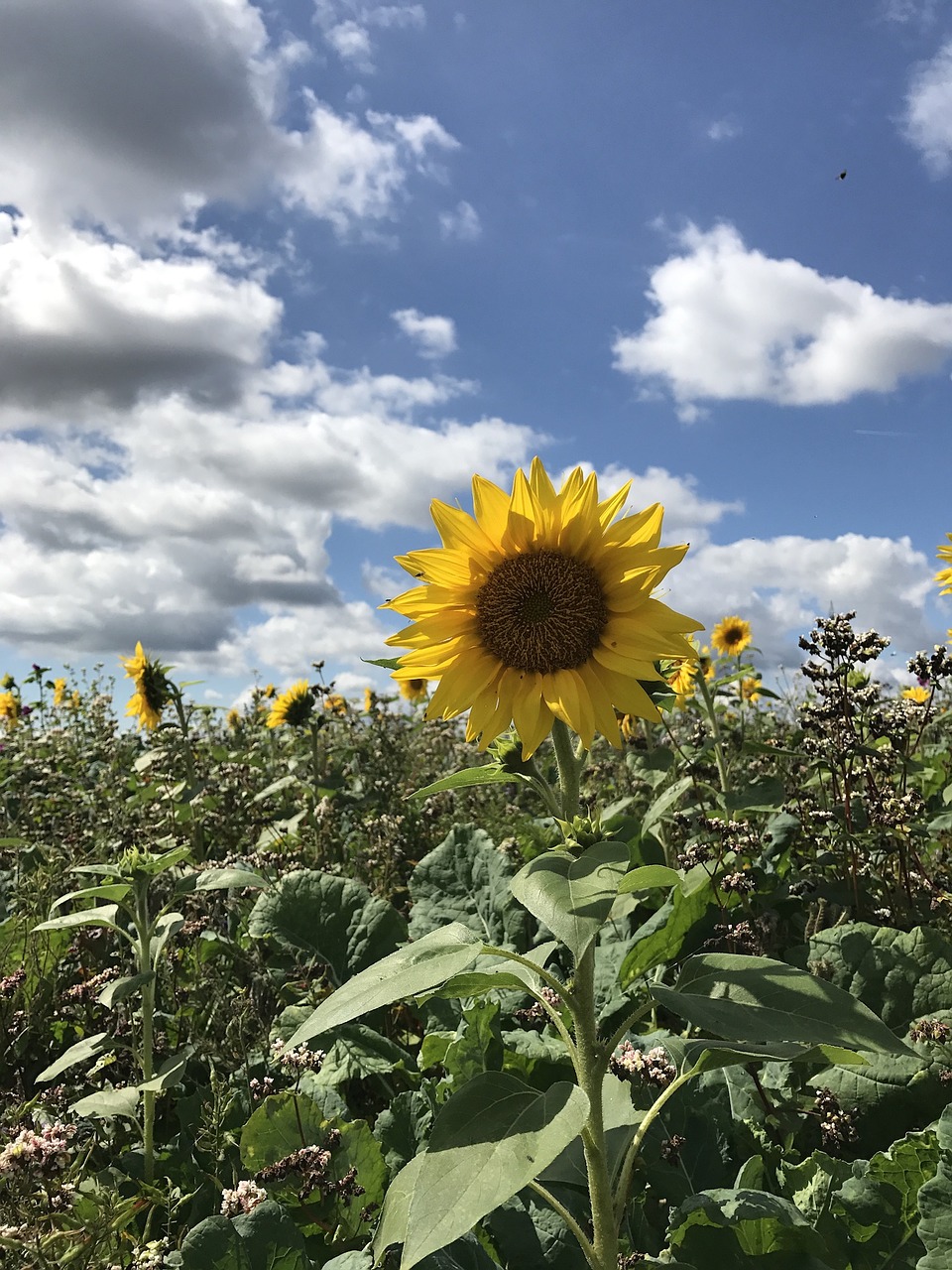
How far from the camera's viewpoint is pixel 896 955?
8.84ft

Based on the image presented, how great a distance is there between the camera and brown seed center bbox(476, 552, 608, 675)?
83.4 inches

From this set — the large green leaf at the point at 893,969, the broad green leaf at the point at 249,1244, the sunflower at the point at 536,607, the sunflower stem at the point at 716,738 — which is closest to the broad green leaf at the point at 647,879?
the sunflower at the point at 536,607

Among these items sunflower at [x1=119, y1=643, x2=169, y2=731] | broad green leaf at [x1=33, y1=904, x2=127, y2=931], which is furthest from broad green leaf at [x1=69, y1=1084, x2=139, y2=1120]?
sunflower at [x1=119, y1=643, x2=169, y2=731]

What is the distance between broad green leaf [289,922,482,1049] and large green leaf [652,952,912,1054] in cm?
35

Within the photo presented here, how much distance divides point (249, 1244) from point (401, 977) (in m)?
0.87

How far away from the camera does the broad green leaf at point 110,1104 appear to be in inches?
93.6

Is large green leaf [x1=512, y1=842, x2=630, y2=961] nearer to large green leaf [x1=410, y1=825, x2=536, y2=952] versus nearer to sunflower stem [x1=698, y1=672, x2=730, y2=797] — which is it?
large green leaf [x1=410, y1=825, x2=536, y2=952]

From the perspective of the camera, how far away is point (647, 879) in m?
1.58

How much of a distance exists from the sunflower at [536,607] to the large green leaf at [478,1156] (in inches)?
27.9

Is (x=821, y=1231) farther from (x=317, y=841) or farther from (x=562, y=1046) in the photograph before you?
(x=317, y=841)

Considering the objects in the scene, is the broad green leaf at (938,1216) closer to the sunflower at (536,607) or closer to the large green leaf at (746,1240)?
the large green leaf at (746,1240)

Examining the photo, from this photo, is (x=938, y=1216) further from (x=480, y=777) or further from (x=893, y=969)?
(x=480, y=777)

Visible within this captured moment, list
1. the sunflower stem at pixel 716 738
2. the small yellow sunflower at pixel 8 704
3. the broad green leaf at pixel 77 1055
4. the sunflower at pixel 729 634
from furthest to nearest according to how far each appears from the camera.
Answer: the small yellow sunflower at pixel 8 704 → the sunflower at pixel 729 634 → the sunflower stem at pixel 716 738 → the broad green leaf at pixel 77 1055

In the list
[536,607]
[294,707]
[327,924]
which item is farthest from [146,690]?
[536,607]
